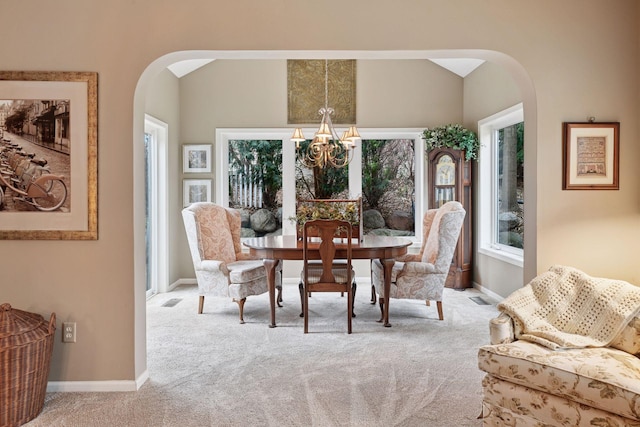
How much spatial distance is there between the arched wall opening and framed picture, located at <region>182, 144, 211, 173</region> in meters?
3.16

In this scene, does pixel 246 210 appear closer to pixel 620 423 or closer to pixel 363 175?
pixel 363 175

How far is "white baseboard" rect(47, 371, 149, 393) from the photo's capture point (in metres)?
2.88

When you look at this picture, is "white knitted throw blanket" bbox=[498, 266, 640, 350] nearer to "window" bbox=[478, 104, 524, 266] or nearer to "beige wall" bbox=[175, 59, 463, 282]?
"window" bbox=[478, 104, 524, 266]

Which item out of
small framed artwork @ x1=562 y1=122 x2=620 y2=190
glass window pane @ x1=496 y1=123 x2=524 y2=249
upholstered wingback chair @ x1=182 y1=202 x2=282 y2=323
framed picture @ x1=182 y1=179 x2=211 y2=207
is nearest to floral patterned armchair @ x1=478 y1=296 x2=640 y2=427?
small framed artwork @ x1=562 y1=122 x2=620 y2=190

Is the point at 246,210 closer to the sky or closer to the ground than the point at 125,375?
closer to the sky

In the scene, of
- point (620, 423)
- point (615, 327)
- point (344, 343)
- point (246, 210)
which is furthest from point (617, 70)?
point (246, 210)

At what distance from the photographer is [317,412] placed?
2615 mm

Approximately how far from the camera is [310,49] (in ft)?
9.50

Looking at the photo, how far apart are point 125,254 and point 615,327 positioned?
2682 mm

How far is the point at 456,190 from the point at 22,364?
4.73 meters

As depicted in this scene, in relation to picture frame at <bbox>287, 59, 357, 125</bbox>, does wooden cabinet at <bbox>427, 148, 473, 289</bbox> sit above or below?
below

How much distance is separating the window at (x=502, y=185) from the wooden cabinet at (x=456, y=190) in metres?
0.17

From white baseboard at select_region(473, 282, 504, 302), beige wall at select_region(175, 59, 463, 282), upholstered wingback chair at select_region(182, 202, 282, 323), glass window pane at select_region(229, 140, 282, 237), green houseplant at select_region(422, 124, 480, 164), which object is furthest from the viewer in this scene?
glass window pane at select_region(229, 140, 282, 237)

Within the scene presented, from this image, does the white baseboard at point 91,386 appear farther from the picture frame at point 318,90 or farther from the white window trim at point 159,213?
the picture frame at point 318,90
